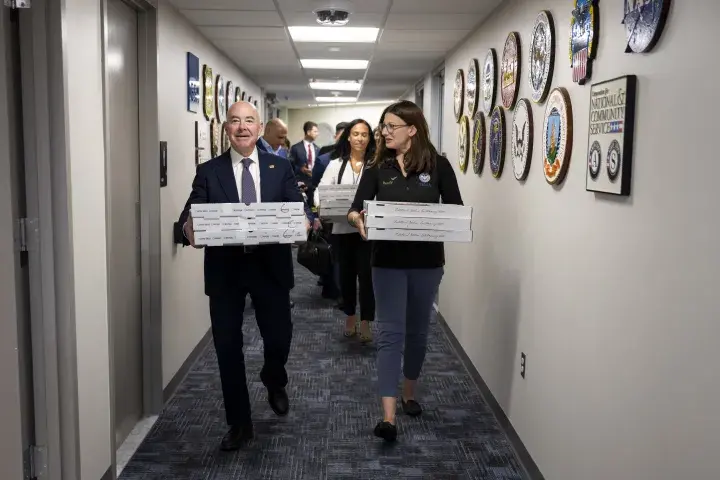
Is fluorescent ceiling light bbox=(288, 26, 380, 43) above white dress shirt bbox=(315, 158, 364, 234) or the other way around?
above

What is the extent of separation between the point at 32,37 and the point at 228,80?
155 inches

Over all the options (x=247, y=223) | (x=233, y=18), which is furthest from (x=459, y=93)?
(x=247, y=223)

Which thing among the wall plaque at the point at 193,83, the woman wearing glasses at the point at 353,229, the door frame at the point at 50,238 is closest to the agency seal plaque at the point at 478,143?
the woman wearing glasses at the point at 353,229

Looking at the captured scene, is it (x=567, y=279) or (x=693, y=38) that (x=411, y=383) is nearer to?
(x=567, y=279)

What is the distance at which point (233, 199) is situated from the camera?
2.88 meters

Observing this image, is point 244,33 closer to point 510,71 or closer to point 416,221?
point 510,71

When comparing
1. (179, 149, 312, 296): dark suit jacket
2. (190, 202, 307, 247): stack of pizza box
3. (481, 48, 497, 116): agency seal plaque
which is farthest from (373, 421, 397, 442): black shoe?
(481, 48, 497, 116): agency seal plaque

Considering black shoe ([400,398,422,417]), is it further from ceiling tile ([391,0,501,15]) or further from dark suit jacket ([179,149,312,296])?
ceiling tile ([391,0,501,15])

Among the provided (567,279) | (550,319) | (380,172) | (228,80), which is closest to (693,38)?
(567,279)

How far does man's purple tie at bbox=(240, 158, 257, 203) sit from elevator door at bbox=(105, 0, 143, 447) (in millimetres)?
530

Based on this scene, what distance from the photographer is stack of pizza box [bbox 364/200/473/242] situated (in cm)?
281

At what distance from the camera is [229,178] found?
289cm

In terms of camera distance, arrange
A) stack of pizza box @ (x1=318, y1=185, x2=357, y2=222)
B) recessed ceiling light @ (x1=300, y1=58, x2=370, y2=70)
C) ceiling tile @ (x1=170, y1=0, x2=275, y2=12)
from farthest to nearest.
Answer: recessed ceiling light @ (x1=300, y1=58, x2=370, y2=70)
stack of pizza box @ (x1=318, y1=185, x2=357, y2=222)
ceiling tile @ (x1=170, y1=0, x2=275, y2=12)

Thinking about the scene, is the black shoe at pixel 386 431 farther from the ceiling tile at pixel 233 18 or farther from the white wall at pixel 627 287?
the ceiling tile at pixel 233 18
